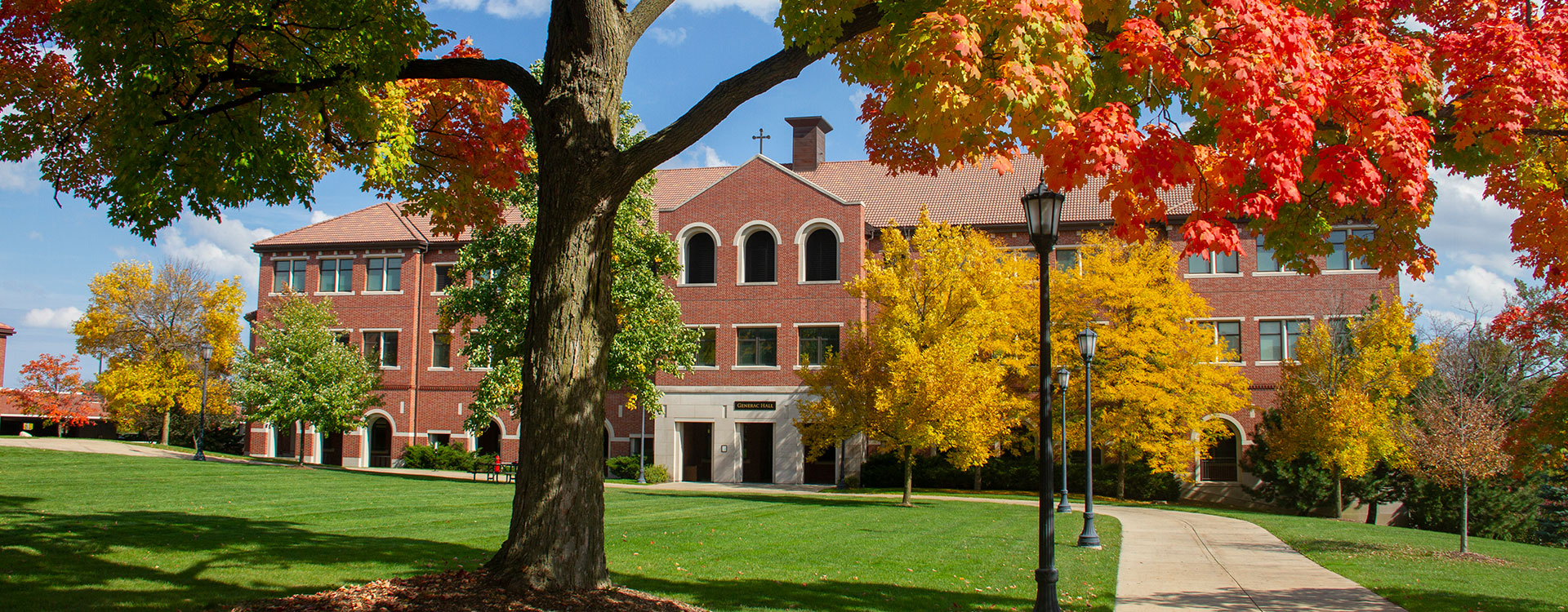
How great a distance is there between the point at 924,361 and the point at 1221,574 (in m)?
12.1

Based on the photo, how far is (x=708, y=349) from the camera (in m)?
37.5

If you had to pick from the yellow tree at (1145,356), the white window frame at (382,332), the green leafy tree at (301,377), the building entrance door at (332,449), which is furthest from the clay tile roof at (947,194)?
the building entrance door at (332,449)

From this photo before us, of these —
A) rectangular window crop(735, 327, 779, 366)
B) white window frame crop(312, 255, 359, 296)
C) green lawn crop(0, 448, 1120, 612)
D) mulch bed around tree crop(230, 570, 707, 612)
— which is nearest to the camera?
mulch bed around tree crop(230, 570, 707, 612)

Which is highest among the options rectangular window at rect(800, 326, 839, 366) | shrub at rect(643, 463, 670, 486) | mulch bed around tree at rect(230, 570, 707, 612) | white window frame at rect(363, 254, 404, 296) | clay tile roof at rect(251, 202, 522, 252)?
clay tile roof at rect(251, 202, 522, 252)

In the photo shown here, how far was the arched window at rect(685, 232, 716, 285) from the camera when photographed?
37812 millimetres

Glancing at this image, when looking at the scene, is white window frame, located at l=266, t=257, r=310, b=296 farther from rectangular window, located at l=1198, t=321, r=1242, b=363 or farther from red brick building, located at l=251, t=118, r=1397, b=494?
rectangular window, located at l=1198, t=321, r=1242, b=363

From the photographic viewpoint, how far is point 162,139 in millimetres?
7680

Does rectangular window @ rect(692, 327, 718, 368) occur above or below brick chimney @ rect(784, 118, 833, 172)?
below

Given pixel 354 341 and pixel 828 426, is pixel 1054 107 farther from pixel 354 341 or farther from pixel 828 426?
pixel 354 341

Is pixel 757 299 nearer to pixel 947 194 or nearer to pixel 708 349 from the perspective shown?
pixel 708 349

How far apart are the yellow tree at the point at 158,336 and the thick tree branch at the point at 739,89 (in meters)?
40.8

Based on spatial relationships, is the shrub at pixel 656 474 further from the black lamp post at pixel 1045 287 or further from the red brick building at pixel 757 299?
the black lamp post at pixel 1045 287

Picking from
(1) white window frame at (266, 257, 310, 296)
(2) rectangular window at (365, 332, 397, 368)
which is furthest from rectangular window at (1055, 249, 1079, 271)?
(1) white window frame at (266, 257, 310, 296)

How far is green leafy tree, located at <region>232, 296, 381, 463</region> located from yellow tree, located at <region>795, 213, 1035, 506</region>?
17845 millimetres
